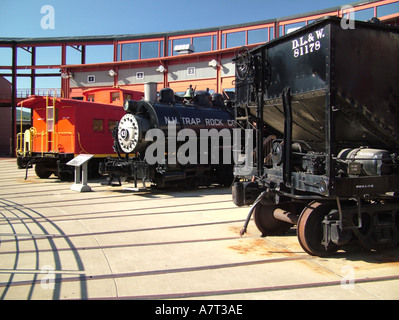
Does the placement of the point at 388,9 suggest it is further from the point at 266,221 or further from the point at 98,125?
the point at 266,221

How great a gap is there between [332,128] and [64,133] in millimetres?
12146

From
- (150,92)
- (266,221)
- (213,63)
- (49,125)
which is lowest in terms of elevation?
(266,221)

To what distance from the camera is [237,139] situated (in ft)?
22.3

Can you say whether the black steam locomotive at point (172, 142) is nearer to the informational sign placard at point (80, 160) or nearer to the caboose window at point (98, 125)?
the informational sign placard at point (80, 160)

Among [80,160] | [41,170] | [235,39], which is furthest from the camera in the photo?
[235,39]

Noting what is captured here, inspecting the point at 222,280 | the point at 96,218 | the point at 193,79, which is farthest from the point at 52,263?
the point at 193,79

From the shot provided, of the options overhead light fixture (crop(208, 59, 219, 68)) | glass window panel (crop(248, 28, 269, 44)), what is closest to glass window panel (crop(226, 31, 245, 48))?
glass window panel (crop(248, 28, 269, 44))

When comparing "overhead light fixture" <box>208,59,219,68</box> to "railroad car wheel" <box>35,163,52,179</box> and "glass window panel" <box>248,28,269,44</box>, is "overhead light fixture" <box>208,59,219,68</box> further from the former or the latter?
"railroad car wheel" <box>35,163,52,179</box>

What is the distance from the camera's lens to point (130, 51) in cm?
2934

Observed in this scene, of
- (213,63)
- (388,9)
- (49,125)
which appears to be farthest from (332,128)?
(213,63)

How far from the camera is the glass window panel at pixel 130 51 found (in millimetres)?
29081

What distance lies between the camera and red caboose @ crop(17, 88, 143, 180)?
14273 millimetres

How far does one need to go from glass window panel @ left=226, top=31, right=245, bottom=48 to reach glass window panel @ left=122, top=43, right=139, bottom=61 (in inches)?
306
